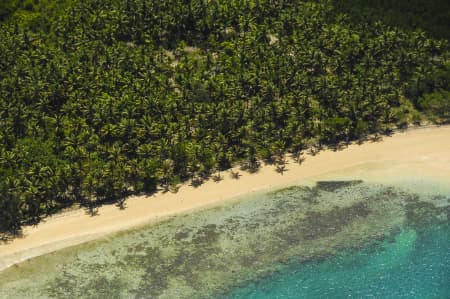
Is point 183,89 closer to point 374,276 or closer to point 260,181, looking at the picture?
point 260,181

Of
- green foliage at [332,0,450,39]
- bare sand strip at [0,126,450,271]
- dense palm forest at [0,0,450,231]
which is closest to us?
bare sand strip at [0,126,450,271]

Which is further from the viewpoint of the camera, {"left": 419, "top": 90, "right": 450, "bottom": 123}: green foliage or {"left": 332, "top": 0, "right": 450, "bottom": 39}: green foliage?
{"left": 332, "top": 0, "right": 450, "bottom": 39}: green foliage

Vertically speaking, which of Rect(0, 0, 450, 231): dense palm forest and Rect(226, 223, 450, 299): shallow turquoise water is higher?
Rect(0, 0, 450, 231): dense palm forest

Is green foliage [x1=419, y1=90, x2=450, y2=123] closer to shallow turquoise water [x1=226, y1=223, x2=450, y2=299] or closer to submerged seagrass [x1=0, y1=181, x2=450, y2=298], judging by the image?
submerged seagrass [x1=0, y1=181, x2=450, y2=298]

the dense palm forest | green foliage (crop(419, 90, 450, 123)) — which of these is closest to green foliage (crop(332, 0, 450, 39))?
the dense palm forest

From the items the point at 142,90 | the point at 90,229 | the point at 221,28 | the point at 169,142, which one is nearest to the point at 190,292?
the point at 90,229

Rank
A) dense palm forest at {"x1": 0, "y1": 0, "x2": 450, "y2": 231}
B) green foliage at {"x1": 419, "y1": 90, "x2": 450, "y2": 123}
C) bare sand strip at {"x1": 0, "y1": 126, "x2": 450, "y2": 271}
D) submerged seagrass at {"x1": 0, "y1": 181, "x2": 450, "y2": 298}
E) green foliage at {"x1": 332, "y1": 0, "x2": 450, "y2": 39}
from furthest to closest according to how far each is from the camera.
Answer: green foliage at {"x1": 332, "y1": 0, "x2": 450, "y2": 39} → green foliage at {"x1": 419, "y1": 90, "x2": 450, "y2": 123} → dense palm forest at {"x1": 0, "y1": 0, "x2": 450, "y2": 231} → bare sand strip at {"x1": 0, "y1": 126, "x2": 450, "y2": 271} → submerged seagrass at {"x1": 0, "y1": 181, "x2": 450, "y2": 298}
